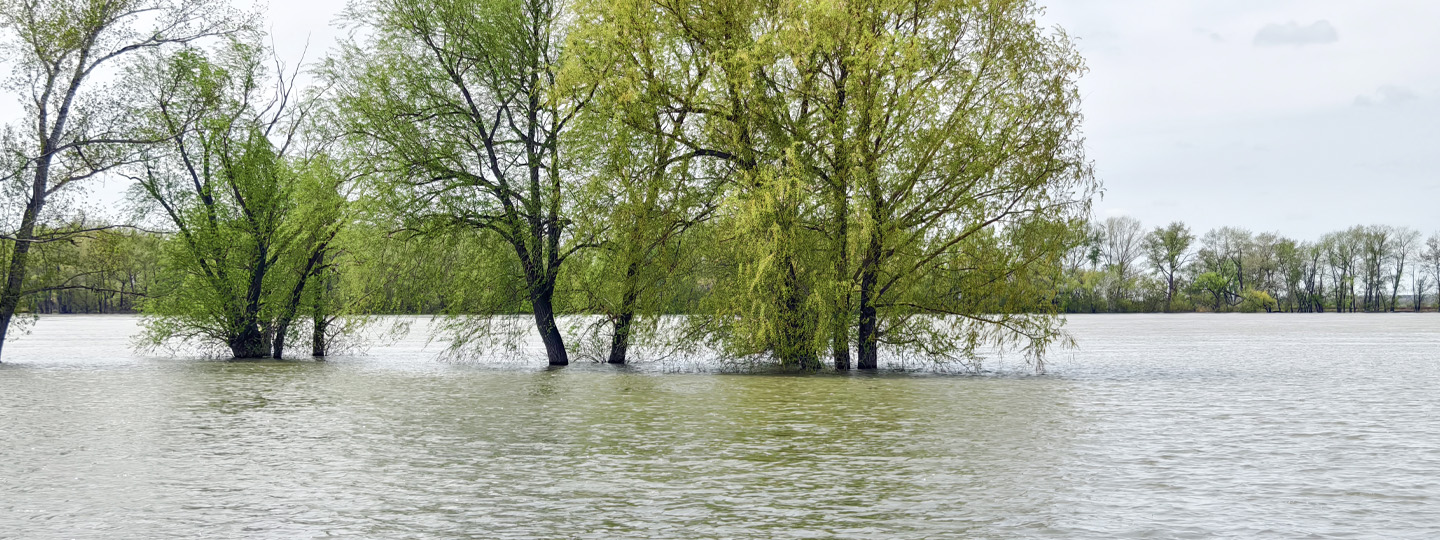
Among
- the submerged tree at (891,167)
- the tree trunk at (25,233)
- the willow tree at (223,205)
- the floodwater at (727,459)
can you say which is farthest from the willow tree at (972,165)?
the tree trunk at (25,233)

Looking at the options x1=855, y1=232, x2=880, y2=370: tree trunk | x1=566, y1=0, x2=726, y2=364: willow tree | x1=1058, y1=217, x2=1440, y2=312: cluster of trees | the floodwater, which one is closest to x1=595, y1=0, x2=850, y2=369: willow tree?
x1=566, y1=0, x2=726, y2=364: willow tree

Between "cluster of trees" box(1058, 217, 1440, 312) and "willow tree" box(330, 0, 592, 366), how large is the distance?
86088 millimetres

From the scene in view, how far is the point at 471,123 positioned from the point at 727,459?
21803mm

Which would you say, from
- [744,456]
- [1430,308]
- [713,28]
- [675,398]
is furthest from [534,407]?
[1430,308]

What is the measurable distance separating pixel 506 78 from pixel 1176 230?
9014 cm

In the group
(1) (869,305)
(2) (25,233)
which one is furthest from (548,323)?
(2) (25,233)

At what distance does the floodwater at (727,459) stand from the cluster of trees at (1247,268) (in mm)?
87179

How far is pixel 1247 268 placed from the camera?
4525 inches

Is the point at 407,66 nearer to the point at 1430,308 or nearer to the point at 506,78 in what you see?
the point at 506,78

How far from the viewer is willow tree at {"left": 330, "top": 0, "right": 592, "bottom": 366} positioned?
32.5 metres

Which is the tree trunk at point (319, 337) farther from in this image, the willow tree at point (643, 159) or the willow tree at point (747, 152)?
the willow tree at point (747, 152)

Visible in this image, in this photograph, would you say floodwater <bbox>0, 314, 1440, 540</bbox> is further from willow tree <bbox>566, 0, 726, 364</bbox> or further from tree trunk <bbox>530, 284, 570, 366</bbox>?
tree trunk <bbox>530, 284, 570, 366</bbox>

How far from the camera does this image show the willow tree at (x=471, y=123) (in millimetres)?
Result: 32531

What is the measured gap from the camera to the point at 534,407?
21000 mm
